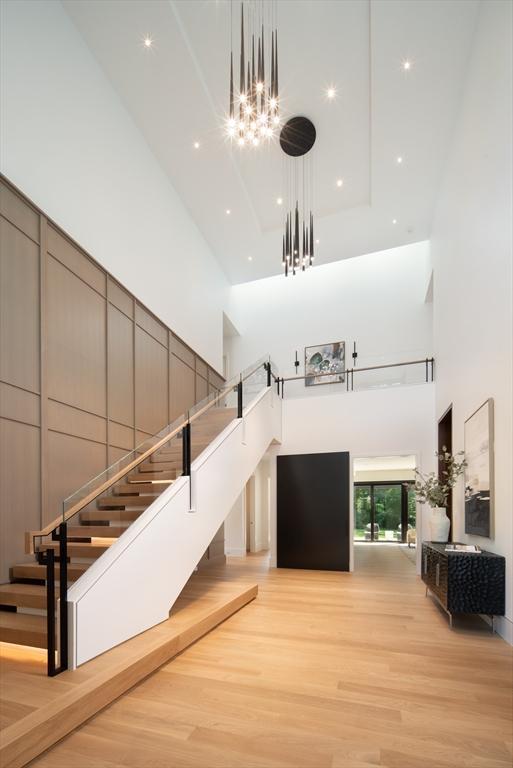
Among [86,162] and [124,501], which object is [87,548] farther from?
[86,162]

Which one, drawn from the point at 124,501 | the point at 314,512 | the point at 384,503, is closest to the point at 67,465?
the point at 124,501

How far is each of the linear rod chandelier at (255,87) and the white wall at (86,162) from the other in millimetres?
2278

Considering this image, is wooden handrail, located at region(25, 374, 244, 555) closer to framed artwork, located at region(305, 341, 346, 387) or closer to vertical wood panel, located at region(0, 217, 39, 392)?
vertical wood panel, located at region(0, 217, 39, 392)

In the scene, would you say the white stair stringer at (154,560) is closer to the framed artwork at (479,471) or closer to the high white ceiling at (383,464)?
the framed artwork at (479,471)

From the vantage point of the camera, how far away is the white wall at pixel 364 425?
9398 mm

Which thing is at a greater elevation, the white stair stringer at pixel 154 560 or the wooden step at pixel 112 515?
the wooden step at pixel 112 515

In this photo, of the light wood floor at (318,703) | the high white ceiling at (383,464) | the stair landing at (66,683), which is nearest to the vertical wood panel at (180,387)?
the light wood floor at (318,703)

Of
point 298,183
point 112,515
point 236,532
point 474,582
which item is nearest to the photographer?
point 112,515

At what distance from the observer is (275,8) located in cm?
640

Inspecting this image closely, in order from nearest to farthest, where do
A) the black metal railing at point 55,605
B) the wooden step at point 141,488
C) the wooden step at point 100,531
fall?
1. the black metal railing at point 55,605
2. the wooden step at point 100,531
3. the wooden step at point 141,488

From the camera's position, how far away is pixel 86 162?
6758mm

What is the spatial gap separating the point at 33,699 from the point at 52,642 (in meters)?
0.44

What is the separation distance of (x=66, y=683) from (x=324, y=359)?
34.7 feet

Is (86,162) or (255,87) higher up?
(86,162)
